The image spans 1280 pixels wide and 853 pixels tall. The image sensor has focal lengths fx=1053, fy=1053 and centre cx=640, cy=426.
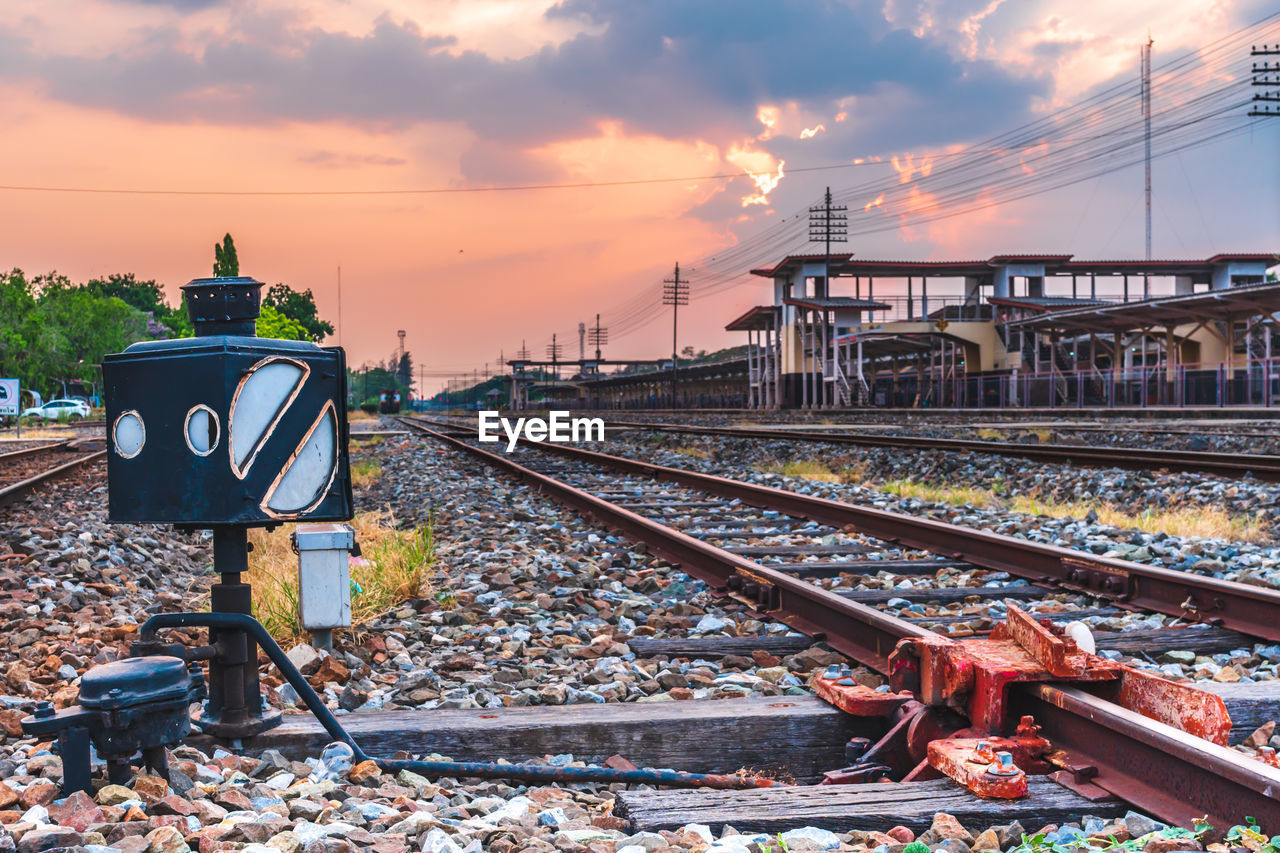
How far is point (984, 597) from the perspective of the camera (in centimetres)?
529

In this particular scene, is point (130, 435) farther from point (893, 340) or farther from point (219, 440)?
point (893, 340)

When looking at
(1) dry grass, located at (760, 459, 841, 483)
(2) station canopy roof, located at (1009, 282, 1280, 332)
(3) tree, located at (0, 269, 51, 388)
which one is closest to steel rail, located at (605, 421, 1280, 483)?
(1) dry grass, located at (760, 459, 841, 483)

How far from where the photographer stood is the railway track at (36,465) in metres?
11.5

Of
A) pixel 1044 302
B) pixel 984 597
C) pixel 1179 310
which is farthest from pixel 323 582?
pixel 1044 302

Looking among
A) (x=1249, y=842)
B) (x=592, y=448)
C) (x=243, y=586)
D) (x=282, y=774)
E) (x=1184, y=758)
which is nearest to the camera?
(x=1249, y=842)

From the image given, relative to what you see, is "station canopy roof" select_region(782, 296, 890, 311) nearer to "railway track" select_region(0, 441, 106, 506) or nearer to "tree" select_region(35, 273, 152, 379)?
"railway track" select_region(0, 441, 106, 506)

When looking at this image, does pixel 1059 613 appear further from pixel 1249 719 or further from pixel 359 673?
pixel 359 673

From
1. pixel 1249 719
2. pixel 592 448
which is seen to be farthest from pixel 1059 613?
pixel 592 448

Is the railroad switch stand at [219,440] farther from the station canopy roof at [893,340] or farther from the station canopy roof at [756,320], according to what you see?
the station canopy roof at [756,320]

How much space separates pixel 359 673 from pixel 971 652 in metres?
2.18

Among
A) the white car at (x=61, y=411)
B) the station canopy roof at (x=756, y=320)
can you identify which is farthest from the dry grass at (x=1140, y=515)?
the white car at (x=61, y=411)

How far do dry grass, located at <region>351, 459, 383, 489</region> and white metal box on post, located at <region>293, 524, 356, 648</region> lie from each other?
9271mm

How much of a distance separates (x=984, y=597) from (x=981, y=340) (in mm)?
49895

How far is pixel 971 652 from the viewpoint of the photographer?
293 cm
